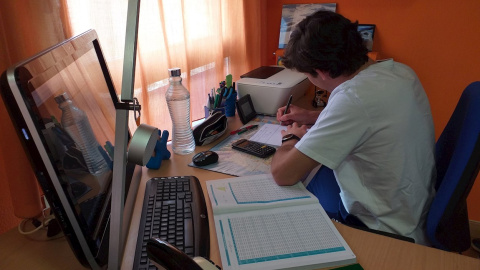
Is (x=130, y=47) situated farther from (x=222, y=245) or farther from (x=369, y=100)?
(x=369, y=100)

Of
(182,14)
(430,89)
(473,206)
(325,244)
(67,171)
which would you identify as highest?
(182,14)

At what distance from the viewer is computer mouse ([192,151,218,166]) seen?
119cm

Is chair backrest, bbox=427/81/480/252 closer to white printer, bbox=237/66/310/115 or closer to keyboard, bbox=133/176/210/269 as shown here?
keyboard, bbox=133/176/210/269

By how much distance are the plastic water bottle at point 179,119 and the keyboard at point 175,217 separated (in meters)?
0.26

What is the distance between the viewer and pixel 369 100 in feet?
3.21

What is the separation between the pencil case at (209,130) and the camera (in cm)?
135

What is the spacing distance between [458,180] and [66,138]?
3.10 feet

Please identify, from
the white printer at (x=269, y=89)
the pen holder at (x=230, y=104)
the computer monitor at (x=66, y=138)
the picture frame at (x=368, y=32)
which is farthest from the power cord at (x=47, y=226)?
the picture frame at (x=368, y=32)

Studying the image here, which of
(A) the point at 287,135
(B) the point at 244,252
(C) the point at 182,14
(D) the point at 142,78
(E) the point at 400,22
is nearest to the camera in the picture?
(B) the point at 244,252

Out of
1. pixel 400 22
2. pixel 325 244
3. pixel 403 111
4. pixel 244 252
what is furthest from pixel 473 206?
pixel 244 252

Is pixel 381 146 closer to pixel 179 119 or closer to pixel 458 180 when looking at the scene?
pixel 458 180

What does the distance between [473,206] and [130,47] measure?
239 centimetres

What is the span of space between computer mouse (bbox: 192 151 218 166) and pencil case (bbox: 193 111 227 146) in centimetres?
14

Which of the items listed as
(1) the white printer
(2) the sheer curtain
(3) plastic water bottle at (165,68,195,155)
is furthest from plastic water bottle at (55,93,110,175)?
(1) the white printer
